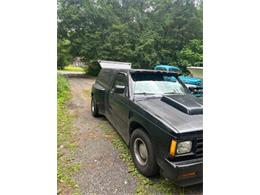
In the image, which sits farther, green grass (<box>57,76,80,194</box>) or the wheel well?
the wheel well

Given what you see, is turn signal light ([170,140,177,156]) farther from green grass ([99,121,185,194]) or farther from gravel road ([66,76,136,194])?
gravel road ([66,76,136,194])

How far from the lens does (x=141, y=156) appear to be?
9.01 ft

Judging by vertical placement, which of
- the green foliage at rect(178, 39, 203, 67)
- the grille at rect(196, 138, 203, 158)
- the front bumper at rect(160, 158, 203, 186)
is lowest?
the front bumper at rect(160, 158, 203, 186)

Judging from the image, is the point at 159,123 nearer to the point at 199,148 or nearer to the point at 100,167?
the point at 199,148

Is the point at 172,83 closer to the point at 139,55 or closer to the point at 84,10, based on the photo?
the point at 139,55

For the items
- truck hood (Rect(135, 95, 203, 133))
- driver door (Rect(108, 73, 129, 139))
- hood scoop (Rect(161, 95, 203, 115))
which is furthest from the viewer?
driver door (Rect(108, 73, 129, 139))

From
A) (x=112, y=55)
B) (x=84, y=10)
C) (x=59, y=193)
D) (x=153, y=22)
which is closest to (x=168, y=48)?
(x=153, y=22)

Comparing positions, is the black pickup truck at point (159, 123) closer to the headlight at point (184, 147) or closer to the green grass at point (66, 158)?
the headlight at point (184, 147)

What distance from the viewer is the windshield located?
3.29 meters

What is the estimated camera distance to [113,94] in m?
3.95

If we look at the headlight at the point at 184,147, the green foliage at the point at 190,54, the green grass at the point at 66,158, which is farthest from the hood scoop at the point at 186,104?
the green foliage at the point at 190,54

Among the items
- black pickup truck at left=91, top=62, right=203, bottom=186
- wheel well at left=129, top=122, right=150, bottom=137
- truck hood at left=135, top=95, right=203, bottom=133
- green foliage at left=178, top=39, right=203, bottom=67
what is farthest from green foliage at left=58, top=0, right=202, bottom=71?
wheel well at left=129, top=122, right=150, bottom=137

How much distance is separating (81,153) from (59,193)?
3.35ft

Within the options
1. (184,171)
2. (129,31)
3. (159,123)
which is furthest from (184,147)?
(129,31)
